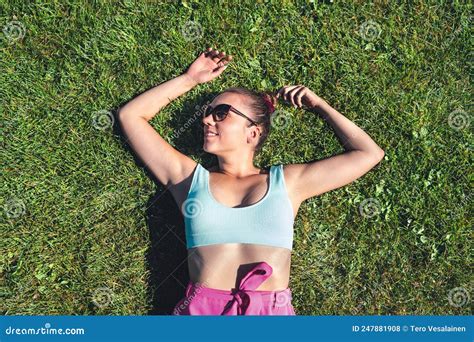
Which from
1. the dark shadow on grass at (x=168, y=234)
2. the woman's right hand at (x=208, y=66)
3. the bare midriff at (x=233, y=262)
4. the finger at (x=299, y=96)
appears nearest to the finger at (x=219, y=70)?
the woman's right hand at (x=208, y=66)

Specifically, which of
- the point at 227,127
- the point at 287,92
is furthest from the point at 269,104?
the point at 227,127

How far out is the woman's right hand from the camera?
5.48 meters

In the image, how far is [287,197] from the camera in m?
5.10

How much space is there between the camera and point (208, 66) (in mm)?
5523

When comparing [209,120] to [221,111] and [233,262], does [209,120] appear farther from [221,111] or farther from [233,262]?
[233,262]

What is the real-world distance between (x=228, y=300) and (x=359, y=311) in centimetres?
138

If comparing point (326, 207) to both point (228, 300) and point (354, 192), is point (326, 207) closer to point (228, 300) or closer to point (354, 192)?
point (354, 192)

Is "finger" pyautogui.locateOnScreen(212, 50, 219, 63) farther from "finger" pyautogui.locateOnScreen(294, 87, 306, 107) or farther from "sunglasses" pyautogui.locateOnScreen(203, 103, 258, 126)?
"finger" pyautogui.locateOnScreen(294, 87, 306, 107)

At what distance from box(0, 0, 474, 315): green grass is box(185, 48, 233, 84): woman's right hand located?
0.32ft

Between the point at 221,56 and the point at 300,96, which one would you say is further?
the point at 221,56

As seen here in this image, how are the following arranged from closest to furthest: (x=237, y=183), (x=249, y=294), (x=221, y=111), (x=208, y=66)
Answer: (x=249, y=294)
(x=221, y=111)
(x=237, y=183)
(x=208, y=66)

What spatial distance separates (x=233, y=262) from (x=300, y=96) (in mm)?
1720

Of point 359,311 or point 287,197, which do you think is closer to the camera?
point 287,197

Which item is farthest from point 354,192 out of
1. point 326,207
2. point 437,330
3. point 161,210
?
point 161,210
